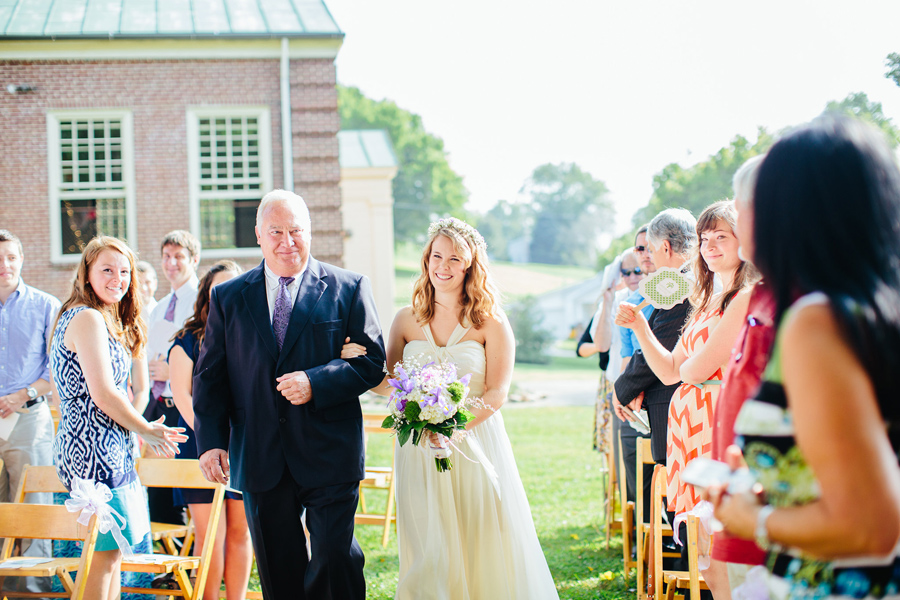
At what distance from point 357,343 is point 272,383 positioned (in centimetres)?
50

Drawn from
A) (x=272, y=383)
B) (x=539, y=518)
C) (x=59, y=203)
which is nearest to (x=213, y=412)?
(x=272, y=383)

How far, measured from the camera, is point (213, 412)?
371cm

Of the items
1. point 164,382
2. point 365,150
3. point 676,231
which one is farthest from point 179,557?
point 365,150

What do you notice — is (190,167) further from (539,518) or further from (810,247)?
(810,247)

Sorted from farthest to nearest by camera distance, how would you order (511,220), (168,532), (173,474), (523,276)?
(511,220)
(523,276)
(168,532)
(173,474)

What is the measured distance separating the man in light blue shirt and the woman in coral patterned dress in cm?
430

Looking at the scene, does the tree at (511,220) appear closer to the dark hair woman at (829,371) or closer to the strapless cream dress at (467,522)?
the strapless cream dress at (467,522)

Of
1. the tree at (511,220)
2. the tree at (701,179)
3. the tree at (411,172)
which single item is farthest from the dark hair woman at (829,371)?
the tree at (511,220)

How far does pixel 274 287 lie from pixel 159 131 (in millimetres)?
10565

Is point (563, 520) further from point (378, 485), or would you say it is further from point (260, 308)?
point (260, 308)

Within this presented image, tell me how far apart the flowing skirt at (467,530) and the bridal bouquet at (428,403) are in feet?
0.99

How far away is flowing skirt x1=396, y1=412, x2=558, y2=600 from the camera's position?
393 cm

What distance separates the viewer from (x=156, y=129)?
12984 mm

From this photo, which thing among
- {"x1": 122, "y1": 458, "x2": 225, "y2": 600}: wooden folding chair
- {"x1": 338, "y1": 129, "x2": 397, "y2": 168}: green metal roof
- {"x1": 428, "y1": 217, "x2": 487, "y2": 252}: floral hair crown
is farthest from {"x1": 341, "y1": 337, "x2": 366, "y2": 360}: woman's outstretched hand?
{"x1": 338, "y1": 129, "x2": 397, "y2": 168}: green metal roof
